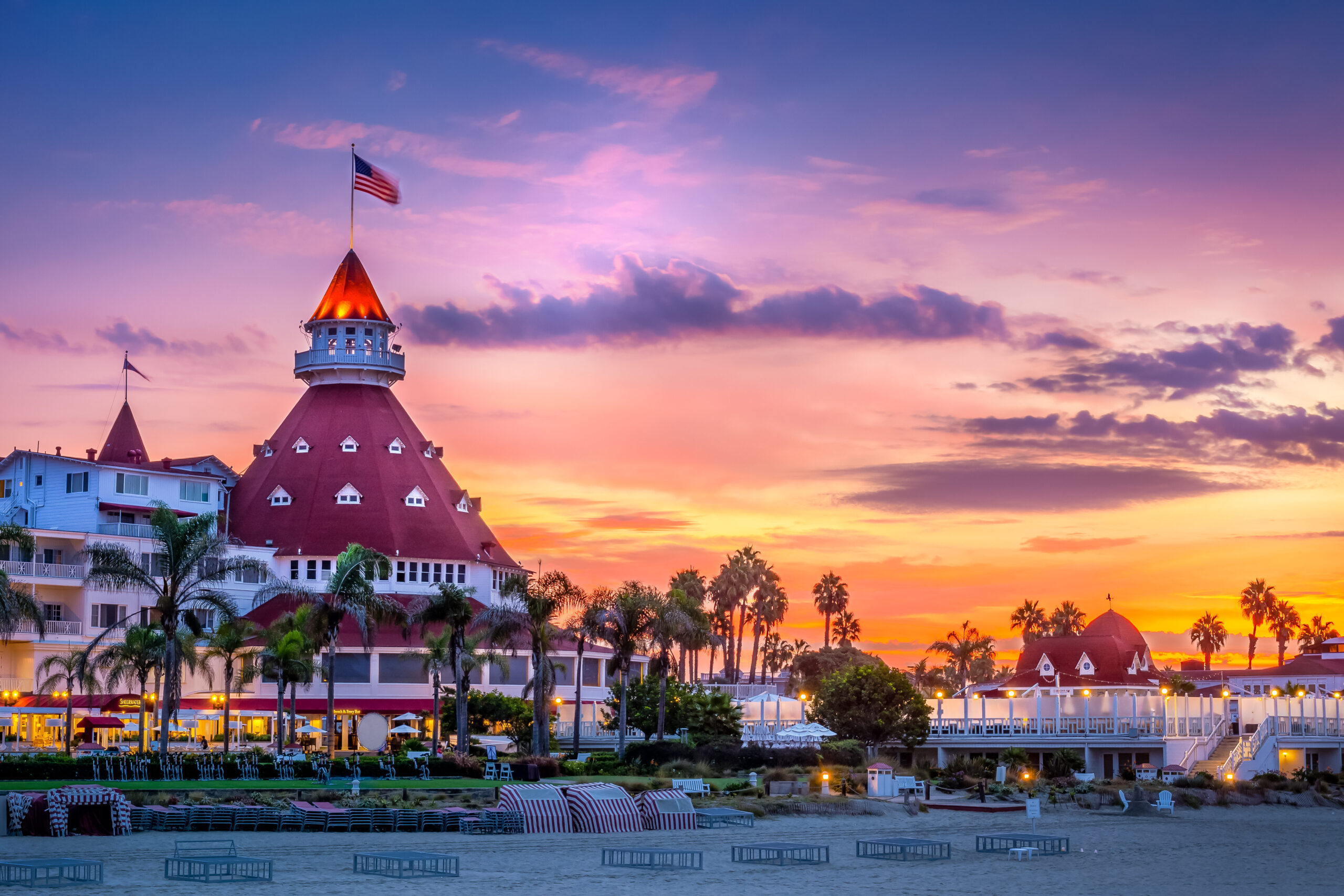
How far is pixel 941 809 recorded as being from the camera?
51.4m

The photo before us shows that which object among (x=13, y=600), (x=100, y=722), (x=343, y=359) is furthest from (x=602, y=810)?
(x=343, y=359)

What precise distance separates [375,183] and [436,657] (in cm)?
3402

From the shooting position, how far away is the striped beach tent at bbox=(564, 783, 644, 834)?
41.5 meters

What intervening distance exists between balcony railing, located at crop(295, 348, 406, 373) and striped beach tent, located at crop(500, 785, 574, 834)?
67862 mm

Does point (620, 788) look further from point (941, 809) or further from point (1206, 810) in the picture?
point (1206, 810)

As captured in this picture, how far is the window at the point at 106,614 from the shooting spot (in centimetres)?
8412

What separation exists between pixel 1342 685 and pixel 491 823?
4065 inches

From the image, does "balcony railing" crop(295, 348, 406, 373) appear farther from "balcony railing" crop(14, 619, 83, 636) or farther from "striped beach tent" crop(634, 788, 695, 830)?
"striped beach tent" crop(634, 788, 695, 830)

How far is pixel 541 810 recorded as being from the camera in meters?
41.5

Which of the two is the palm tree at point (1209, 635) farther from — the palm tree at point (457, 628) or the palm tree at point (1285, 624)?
the palm tree at point (457, 628)

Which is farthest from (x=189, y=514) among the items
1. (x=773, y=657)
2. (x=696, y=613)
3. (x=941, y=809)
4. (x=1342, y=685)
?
(x=1342, y=685)

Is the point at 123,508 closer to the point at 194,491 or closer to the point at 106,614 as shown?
the point at 194,491

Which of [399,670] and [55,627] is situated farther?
[399,670]

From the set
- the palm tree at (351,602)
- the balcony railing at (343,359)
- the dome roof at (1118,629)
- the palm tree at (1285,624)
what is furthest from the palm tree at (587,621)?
the palm tree at (1285,624)
